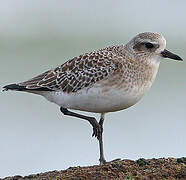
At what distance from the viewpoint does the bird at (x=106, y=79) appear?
37.1ft

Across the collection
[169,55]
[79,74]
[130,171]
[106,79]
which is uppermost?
[169,55]

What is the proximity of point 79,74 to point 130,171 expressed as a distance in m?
2.12

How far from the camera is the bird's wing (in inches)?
454

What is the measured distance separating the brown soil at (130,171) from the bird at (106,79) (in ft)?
3.15

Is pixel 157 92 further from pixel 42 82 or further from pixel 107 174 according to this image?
pixel 107 174

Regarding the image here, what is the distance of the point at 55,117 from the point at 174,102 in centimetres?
314

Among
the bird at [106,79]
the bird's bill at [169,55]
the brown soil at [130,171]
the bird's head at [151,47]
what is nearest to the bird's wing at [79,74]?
the bird at [106,79]

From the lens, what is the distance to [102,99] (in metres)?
11.3

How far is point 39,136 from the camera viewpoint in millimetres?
19641

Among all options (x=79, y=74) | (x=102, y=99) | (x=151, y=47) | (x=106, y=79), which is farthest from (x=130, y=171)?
(x=151, y=47)

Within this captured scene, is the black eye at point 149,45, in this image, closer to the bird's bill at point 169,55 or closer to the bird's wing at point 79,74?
the bird's bill at point 169,55

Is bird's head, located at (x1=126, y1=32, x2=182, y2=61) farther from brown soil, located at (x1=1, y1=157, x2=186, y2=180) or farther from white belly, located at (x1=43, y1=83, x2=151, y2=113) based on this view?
brown soil, located at (x1=1, y1=157, x2=186, y2=180)

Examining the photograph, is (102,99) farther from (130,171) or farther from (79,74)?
(130,171)

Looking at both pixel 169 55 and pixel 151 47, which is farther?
pixel 151 47
